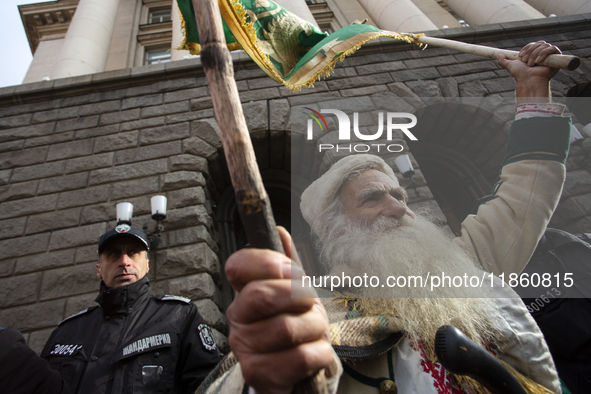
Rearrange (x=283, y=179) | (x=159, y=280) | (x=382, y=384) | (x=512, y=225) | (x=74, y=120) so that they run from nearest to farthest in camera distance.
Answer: (x=382, y=384)
(x=512, y=225)
(x=159, y=280)
(x=74, y=120)
(x=283, y=179)

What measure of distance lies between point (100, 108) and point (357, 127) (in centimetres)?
395

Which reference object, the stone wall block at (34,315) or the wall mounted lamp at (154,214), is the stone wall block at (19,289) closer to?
the stone wall block at (34,315)

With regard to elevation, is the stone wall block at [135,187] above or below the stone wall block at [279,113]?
below

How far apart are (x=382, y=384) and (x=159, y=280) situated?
2.93 metres

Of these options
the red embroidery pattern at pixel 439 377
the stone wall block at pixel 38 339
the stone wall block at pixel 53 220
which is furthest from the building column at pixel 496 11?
the stone wall block at pixel 38 339

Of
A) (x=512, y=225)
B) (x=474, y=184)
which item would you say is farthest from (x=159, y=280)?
(x=474, y=184)

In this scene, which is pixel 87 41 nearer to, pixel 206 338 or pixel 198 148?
pixel 198 148

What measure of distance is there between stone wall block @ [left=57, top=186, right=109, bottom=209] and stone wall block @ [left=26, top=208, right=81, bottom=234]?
10 cm

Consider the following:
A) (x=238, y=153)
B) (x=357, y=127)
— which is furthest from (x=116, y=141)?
(x=238, y=153)

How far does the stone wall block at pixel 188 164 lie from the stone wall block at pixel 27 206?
5.16 feet

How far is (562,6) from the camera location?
690 cm

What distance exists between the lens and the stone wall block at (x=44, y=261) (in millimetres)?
3529

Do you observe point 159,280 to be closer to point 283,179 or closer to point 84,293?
point 84,293

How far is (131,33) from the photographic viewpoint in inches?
339
